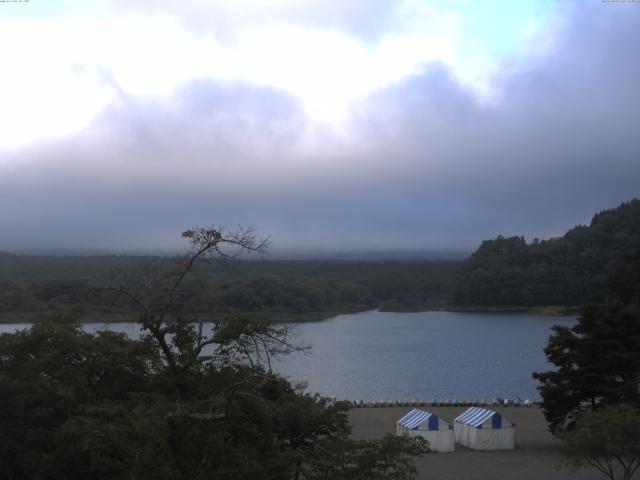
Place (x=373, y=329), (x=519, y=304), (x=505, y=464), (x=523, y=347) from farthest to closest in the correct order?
(x=519, y=304), (x=373, y=329), (x=523, y=347), (x=505, y=464)

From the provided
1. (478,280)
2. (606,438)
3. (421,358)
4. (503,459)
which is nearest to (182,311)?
(606,438)

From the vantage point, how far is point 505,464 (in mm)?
16656

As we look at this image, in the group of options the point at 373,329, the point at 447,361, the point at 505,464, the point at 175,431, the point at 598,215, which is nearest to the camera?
the point at 175,431

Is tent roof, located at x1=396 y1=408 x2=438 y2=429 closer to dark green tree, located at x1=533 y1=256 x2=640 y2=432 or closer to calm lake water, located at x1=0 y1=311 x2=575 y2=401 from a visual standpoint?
dark green tree, located at x1=533 y1=256 x2=640 y2=432

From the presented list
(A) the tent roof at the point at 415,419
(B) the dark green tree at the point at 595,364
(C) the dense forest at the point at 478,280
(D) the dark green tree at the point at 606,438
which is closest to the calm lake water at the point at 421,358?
(A) the tent roof at the point at 415,419

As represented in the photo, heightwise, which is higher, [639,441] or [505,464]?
[639,441]

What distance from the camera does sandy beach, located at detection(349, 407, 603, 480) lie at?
50.7 feet

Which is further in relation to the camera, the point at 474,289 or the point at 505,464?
the point at 474,289

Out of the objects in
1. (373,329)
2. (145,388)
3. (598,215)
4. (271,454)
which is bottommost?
(373,329)

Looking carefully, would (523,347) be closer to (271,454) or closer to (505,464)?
(505,464)

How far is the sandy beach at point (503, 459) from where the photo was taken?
608 inches

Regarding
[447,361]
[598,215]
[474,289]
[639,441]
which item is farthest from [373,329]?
[639,441]

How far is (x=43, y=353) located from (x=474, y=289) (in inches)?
3034

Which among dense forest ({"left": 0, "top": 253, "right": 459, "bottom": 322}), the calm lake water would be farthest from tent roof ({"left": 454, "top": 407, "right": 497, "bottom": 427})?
dense forest ({"left": 0, "top": 253, "right": 459, "bottom": 322})
